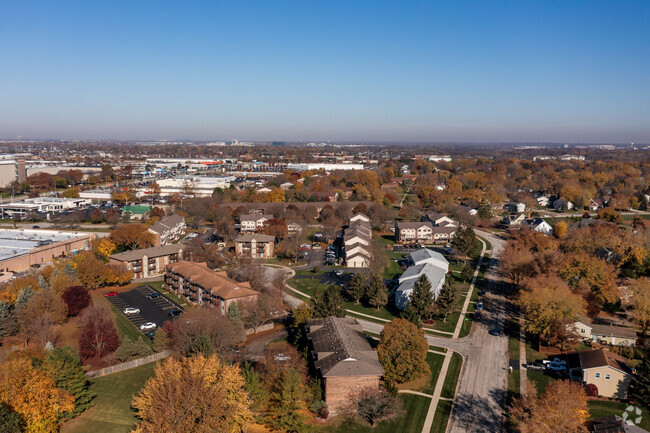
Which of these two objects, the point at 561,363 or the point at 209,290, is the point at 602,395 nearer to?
the point at 561,363

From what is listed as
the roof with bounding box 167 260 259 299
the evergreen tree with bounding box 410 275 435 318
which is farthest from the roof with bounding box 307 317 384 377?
the roof with bounding box 167 260 259 299

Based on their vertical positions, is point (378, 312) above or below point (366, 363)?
below

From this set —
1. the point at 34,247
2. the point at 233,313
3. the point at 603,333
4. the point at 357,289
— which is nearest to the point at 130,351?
the point at 233,313

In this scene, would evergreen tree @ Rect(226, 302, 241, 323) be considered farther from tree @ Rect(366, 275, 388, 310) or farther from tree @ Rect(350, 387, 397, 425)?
tree @ Rect(366, 275, 388, 310)

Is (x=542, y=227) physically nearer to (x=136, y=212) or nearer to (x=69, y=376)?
(x=69, y=376)

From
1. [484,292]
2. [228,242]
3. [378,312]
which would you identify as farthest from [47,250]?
[484,292]

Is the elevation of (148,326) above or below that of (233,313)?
below

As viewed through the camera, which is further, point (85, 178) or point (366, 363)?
point (85, 178)
